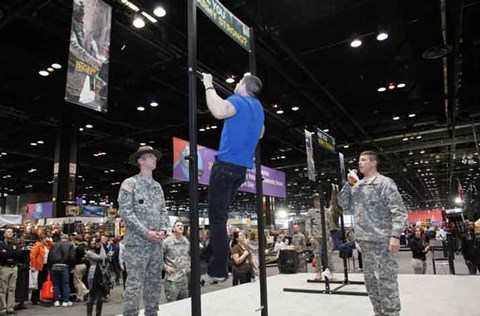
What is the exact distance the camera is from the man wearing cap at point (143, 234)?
110 inches

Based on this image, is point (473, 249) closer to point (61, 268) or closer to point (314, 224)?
point (314, 224)

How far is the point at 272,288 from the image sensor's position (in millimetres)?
5984

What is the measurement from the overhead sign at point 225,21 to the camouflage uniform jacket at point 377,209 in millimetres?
1673

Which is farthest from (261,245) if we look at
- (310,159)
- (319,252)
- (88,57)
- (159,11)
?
(159,11)

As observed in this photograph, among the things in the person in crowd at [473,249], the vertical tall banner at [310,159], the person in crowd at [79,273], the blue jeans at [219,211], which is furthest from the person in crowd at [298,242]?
the blue jeans at [219,211]

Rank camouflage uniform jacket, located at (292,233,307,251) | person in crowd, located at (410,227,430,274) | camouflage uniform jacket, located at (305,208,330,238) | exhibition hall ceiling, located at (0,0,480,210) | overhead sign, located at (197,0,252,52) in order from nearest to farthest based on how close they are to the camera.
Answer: overhead sign, located at (197,0,252,52) < camouflage uniform jacket, located at (305,208,330,238) < exhibition hall ceiling, located at (0,0,480,210) < person in crowd, located at (410,227,430,274) < camouflage uniform jacket, located at (292,233,307,251)

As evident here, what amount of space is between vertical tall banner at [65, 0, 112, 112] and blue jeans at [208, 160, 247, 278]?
9.08 feet

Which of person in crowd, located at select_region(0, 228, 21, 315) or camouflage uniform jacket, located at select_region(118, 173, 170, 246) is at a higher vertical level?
camouflage uniform jacket, located at select_region(118, 173, 170, 246)

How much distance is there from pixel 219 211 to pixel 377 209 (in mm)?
1733

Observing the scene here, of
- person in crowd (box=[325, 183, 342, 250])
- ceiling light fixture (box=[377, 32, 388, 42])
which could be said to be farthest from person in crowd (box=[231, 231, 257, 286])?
ceiling light fixture (box=[377, 32, 388, 42])

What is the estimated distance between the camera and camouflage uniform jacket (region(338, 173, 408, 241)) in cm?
321

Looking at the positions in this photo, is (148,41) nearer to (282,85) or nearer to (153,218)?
(282,85)

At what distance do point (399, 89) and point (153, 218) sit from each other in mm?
12678

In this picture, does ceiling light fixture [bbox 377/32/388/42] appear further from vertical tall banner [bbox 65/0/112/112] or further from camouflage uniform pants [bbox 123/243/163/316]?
camouflage uniform pants [bbox 123/243/163/316]
